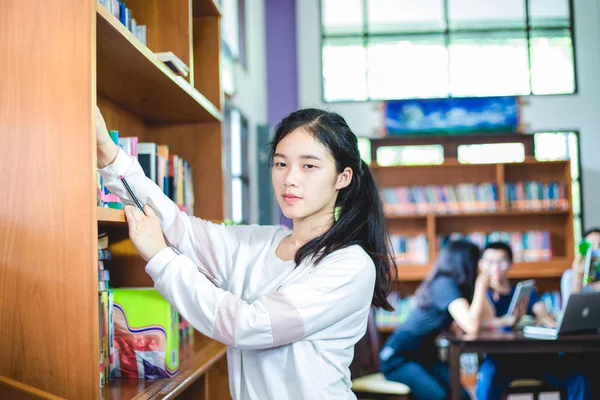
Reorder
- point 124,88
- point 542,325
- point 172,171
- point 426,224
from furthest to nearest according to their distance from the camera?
point 426,224 → point 542,325 → point 172,171 → point 124,88

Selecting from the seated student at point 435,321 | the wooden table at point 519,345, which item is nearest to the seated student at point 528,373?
the seated student at point 435,321

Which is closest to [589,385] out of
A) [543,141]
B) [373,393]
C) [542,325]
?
[542,325]

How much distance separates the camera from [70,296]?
3.88 feet

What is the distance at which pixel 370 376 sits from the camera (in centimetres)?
364

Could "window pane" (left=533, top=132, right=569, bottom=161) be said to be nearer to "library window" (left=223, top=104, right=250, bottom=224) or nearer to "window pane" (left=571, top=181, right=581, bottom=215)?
"window pane" (left=571, top=181, right=581, bottom=215)

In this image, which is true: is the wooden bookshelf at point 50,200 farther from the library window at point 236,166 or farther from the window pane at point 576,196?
the window pane at point 576,196

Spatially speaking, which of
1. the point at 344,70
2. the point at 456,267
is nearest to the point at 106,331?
the point at 456,267

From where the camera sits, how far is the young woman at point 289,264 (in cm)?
132

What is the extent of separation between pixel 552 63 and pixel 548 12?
0.60 m

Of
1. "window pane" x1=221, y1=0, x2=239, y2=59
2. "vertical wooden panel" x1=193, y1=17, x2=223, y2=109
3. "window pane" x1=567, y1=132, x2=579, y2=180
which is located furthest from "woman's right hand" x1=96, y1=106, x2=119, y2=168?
"window pane" x1=567, y1=132, x2=579, y2=180

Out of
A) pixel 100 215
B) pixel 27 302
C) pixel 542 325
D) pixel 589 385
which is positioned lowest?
pixel 589 385

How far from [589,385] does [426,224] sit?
318 centimetres

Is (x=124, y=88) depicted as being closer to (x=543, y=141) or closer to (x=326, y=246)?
(x=326, y=246)

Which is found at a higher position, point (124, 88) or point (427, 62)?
point (427, 62)
